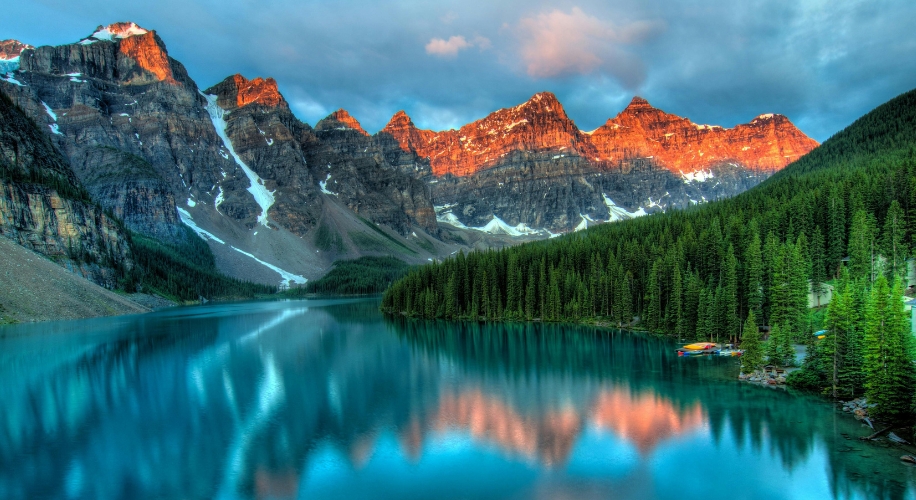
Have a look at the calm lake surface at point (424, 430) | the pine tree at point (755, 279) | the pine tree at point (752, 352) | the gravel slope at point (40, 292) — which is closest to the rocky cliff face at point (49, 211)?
the gravel slope at point (40, 292)

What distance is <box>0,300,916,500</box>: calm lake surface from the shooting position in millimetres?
23734

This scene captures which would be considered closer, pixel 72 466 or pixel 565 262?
pixel 72 466

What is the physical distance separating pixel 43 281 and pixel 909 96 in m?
163

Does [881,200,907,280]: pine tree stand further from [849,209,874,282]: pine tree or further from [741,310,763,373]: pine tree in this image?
[741,310,763,373]: pine tree

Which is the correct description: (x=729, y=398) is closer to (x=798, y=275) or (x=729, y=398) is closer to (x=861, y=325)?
(x=861, y=325)

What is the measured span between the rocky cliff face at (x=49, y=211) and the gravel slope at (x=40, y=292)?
39.3ft

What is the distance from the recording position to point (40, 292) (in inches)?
3693

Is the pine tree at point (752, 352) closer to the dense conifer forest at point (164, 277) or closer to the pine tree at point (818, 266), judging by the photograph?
the pine tree at point (818, 266)

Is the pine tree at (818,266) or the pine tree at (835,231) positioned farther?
the pine tree at (835,231)

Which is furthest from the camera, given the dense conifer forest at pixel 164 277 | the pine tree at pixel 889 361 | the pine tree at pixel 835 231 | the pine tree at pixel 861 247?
the dense conifer forest at pixel 164 277

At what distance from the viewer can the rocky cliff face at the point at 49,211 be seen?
11338cm

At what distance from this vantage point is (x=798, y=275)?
167 feet

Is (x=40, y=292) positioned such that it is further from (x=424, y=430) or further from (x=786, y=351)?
(x=786, y=351)

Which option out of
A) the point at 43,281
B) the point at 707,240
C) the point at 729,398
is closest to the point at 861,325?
the point at 729,398
